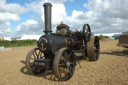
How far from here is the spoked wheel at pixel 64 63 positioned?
3.70 meters

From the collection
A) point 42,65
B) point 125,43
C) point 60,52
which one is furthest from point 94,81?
point 125,43

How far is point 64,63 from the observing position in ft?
14.1

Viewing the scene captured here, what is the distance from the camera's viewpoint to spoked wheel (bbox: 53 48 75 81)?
3.70 meters

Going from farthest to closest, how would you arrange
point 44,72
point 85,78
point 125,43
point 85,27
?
point 125,43 < point 85,27 < point 44,72 < point 85,78

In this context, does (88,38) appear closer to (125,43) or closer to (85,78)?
(85,78)

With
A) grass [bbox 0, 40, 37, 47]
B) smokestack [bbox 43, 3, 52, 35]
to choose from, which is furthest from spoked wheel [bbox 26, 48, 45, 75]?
grass [bbox 0, 40, 37, 47]

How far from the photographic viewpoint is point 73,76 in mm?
4449

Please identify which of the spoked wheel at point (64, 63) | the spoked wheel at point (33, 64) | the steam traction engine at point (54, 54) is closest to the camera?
the spoked wheel at point (64, 63)

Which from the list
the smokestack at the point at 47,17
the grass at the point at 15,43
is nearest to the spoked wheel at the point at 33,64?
the smokestack at the point at 47,17

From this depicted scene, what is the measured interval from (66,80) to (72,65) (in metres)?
0.77

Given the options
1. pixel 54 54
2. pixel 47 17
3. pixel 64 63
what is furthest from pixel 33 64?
pixel 47 17

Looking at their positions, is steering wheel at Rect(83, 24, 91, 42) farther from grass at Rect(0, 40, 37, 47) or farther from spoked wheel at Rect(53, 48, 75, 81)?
grass at Rect(0, 40, 37, 47)

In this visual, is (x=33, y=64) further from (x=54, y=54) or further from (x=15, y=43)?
(x=15, y=43)

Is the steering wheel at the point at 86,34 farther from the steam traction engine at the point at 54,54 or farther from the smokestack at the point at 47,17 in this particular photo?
the smokestack at the point at 47,17
